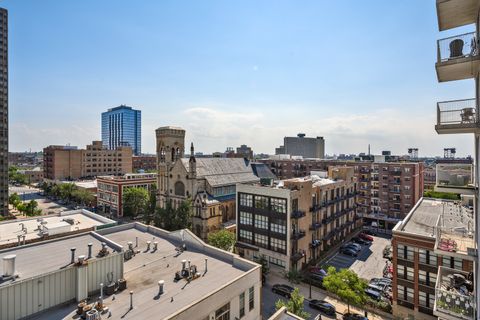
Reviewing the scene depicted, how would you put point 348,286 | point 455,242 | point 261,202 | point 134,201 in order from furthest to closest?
point 134,201 → point 261,202 → point 348,286 → point 455,242

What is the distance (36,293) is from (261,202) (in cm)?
3138

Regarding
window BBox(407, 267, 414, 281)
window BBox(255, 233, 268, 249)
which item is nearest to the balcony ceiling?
window BBox(407, 267, 414, 281)

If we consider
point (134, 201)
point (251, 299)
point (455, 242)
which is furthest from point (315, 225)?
point (134, 201)

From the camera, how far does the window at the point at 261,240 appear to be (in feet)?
139

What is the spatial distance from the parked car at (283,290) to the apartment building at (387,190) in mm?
40142

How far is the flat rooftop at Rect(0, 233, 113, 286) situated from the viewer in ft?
54.0

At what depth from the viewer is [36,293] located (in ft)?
48.8

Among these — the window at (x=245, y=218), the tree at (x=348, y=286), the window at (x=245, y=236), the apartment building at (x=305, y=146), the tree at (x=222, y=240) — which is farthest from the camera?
the apartment building at (x=305, y=146)

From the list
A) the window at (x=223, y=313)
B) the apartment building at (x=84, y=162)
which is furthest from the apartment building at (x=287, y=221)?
the apartment building at (x=84, y=162)

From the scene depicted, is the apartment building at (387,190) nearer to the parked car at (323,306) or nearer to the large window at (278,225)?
the large window at (278,225)

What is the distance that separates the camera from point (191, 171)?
57.6 metres

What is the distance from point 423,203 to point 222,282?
3928 cm

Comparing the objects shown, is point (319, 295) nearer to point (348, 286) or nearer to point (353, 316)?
point (353, 316)

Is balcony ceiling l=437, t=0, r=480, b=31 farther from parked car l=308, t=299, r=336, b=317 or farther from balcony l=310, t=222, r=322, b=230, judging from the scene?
balcony l=310, t=222, r=322, b=230
